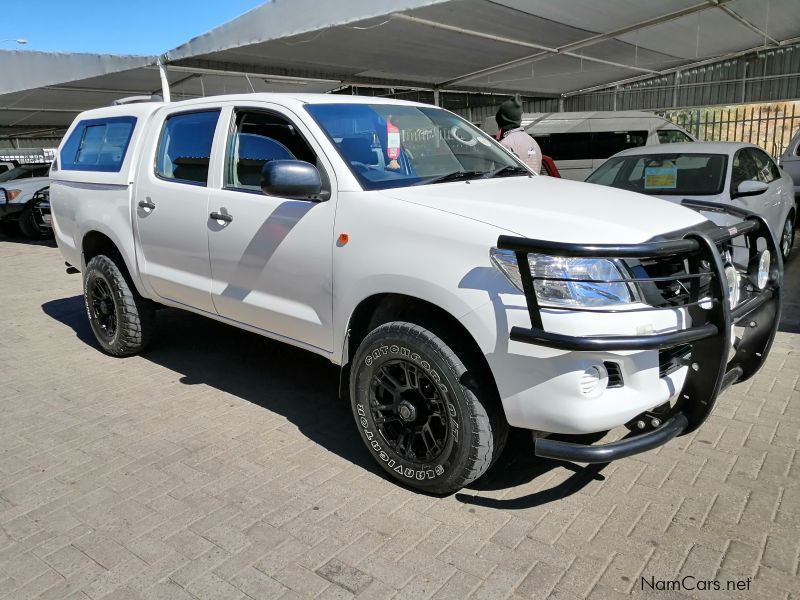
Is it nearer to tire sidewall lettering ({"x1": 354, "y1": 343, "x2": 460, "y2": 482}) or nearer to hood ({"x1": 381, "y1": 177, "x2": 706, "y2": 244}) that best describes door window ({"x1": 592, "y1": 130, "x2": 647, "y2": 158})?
hood ({"x1": 381, "y1": 177, "x2": 706, "y2": 244})

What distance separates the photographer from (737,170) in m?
6.84

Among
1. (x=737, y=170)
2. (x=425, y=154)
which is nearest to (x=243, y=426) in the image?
(x=425, y=154)

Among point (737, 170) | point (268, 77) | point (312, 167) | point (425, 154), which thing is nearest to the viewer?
point (312, 167)

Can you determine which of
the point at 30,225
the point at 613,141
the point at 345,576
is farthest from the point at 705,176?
the point at 30,225

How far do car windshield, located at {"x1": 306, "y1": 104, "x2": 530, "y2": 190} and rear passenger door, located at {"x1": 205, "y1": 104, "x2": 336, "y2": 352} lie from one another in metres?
0.19

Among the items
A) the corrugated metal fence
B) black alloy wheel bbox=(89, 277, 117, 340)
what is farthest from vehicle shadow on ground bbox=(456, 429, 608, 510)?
the corrugated metal fence

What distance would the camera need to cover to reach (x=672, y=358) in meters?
2.70

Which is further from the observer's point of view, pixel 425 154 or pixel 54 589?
pixel 425 154

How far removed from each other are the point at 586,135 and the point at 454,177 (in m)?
14.3

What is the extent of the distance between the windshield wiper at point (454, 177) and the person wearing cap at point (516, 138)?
9.58 ft

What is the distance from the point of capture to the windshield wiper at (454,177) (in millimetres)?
3466

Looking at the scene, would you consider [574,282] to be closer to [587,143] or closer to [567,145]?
[587,143]

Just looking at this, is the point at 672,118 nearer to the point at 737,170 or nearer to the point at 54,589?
the point at 737,170

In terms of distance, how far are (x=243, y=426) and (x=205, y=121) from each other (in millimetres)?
2034
